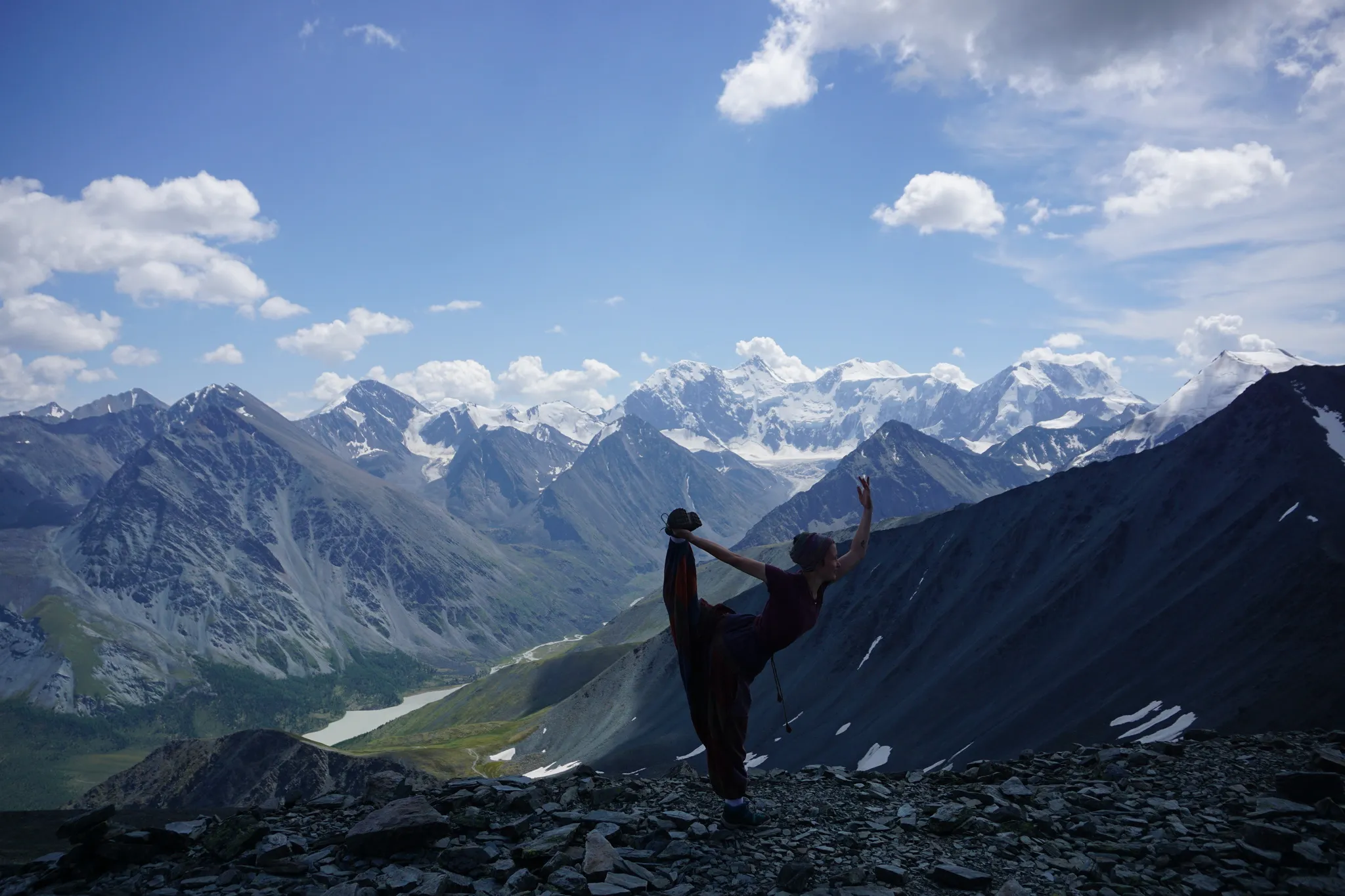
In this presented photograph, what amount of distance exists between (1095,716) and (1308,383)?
60.8 meters

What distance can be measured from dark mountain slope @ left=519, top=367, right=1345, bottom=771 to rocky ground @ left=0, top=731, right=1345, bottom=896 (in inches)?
1638

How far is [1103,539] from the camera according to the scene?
3748 inches

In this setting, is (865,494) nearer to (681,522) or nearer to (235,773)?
(681,522)

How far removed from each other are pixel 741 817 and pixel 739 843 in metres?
0.74

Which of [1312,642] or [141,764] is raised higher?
[1312,642]

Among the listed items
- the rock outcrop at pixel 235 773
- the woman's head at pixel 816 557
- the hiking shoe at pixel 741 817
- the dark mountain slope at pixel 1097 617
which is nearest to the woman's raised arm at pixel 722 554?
the woman's head at pixel 816 557

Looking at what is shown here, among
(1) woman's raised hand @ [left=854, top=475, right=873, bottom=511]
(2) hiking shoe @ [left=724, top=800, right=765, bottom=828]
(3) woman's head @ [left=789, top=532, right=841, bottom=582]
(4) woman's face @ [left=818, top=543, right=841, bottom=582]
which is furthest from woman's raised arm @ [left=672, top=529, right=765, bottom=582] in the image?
(2) hiking shoe @ [left=724, top=800, right=765, bottom=828]

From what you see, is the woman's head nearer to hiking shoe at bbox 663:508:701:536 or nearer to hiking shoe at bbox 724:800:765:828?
hiking shoe at bbox 663:508:701:536

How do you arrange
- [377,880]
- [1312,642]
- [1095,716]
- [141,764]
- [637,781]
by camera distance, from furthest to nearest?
[141,764] → [1095,716] → [1312,642] → [637,781] → [377,880]

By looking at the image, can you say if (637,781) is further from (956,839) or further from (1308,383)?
(1308,383)

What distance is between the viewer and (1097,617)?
269 ft

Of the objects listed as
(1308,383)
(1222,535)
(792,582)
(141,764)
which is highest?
(1308,383)

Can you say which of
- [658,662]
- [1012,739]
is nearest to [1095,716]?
[1012,739]

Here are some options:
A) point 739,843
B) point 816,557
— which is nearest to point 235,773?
point 739,843
